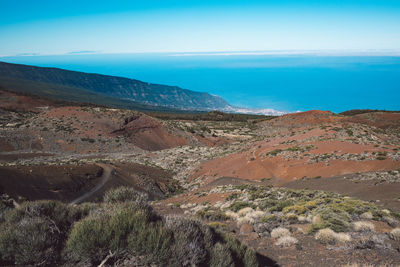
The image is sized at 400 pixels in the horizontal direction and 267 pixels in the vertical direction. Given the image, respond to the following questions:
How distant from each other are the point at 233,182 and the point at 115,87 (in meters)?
169

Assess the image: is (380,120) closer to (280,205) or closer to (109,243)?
(280,205)

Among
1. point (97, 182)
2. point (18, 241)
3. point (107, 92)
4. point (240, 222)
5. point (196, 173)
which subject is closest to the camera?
point (18, 241)

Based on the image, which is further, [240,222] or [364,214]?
[240,222]

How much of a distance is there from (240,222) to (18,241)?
6253 millimetres

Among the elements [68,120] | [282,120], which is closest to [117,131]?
[68,120]

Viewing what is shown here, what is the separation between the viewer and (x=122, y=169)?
66.1ft

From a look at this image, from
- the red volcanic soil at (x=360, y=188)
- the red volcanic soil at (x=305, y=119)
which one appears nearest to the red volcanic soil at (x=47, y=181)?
the red volcanic soil at (x=360, y=188)

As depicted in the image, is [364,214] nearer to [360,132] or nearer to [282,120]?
[360,132]

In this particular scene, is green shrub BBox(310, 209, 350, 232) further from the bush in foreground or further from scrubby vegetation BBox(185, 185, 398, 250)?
the bush in foreground

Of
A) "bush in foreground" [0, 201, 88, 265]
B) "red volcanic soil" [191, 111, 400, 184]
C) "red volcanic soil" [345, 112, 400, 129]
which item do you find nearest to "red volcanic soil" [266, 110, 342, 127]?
"red volcanic soil" [345, 112, 400, 129]

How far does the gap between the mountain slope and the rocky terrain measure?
125 meters

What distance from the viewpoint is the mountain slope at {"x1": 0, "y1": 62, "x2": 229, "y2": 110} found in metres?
143

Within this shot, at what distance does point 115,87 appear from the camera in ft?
566

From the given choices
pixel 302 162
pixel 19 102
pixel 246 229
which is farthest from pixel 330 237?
pixel 19 102
